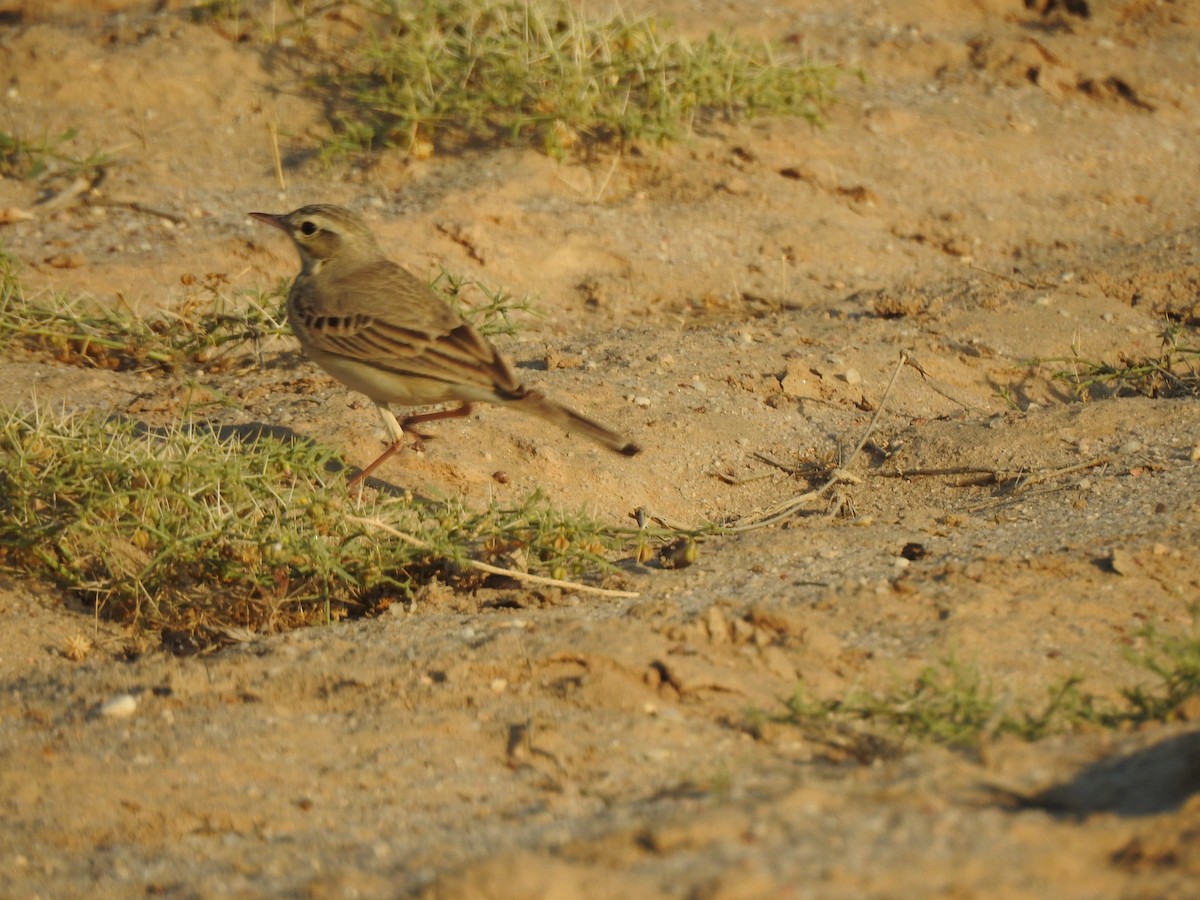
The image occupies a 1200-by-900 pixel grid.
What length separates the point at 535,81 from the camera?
27.2 feet

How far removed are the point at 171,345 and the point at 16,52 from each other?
11.3 feet

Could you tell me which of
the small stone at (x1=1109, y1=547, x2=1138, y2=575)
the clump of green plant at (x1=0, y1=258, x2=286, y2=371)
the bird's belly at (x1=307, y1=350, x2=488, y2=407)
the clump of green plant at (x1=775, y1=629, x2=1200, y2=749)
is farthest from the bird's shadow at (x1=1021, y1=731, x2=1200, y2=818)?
the clump of green plant at (x1=0, y1=258, x2=286, y2=371)

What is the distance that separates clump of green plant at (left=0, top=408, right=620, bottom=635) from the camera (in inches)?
181

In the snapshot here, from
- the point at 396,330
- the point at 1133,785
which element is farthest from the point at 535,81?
the point at 1133,785

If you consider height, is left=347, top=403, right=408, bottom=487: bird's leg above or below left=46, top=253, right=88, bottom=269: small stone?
above

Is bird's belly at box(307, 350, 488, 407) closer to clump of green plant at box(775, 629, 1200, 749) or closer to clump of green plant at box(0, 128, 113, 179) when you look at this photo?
clump of green plant at box(775, 629, 1200, 749)

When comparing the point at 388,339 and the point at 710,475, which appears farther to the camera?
the point at 710,475

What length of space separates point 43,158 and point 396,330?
390 cm

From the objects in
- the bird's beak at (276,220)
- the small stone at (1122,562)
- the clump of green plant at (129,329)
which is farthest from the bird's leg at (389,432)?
the small stone at (1122,562)

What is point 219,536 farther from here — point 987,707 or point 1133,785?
point 1133,785

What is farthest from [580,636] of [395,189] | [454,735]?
[395,189]

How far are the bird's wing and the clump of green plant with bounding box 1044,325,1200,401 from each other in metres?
2.57

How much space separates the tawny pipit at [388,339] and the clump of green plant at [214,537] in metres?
0.54

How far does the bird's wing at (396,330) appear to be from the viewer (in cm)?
541
